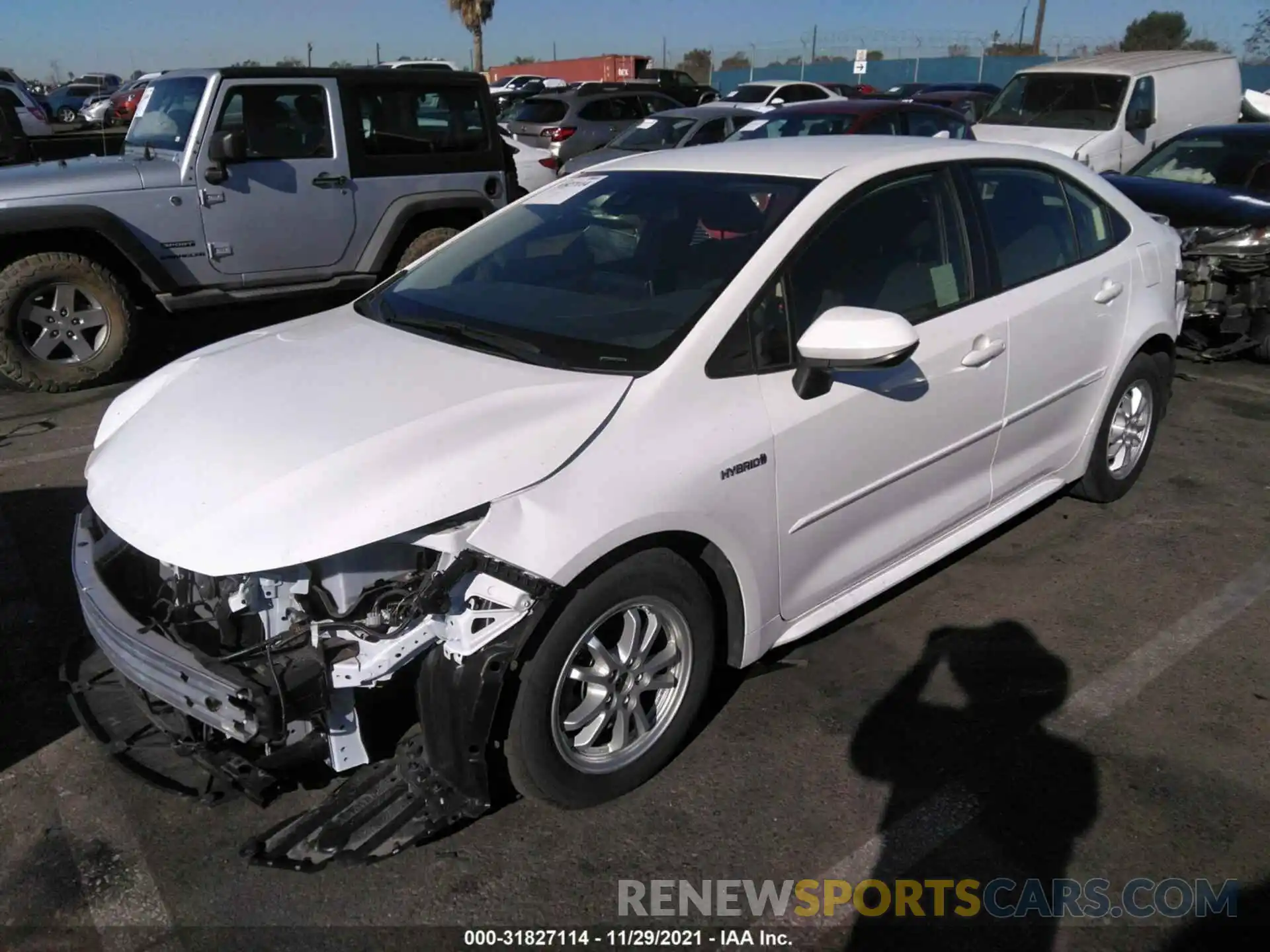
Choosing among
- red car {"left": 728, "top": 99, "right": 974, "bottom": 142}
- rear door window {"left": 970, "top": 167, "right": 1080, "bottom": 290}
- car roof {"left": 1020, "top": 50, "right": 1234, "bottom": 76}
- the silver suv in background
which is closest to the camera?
rear door window {"left": 970, "top": 167, "right": 1080, "bottom": 290}

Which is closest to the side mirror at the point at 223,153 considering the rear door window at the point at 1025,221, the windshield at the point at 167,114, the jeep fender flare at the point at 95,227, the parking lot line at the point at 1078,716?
the windshield at the point at 167,114

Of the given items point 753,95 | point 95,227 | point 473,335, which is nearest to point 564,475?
point 473,335

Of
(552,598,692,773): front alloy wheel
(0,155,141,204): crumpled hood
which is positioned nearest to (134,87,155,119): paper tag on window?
(0,155,141,204): crumpled hood

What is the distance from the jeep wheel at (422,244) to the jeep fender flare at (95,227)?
1.73 m

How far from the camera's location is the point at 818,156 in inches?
142

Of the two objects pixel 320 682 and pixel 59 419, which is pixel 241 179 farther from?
pixel 320 682

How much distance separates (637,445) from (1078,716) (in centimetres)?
177

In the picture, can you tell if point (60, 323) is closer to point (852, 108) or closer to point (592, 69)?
point (852, 108)

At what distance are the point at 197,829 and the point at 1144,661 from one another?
312cm

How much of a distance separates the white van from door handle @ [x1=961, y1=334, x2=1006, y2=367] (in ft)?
28.9

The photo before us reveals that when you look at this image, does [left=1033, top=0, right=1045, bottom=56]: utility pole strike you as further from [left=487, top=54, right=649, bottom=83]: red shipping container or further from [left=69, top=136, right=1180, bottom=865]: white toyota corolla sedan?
[left=69, top=136, right=1180, bottom=865]: white toyota corolla sedan

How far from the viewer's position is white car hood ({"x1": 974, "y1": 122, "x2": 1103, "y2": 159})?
37.9 feet

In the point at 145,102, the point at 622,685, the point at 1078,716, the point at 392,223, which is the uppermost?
the point at 145,102

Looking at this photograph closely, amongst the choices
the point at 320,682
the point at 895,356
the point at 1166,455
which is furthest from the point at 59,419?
the point at 1166,455
